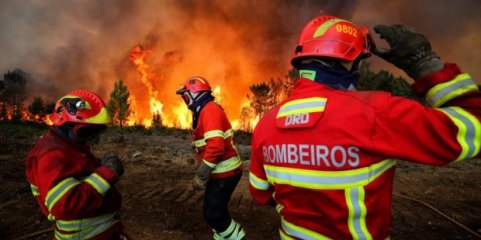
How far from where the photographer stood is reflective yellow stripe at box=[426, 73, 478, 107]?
5.12 ft

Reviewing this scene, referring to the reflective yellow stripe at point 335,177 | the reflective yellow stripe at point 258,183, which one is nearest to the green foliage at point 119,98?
the reflective yellow stripe at point 258,183

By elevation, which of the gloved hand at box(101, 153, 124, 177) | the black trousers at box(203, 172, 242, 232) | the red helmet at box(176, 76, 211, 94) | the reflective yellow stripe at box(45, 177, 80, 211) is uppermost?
the red helmet at box(176, 76, 211, 94)

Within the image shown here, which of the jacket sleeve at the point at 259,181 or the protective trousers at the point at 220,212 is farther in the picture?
the protective trousers at the point at 220,212

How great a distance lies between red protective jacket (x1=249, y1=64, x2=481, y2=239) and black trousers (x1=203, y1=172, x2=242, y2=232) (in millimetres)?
2496

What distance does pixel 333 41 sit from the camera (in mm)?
1881

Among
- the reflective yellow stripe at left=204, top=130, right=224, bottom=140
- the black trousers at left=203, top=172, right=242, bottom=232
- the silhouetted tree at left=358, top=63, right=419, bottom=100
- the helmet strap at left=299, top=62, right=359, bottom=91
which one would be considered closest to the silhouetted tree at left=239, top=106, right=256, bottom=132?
the silhouetted tree at left=358, top=63, right=419, bottom=100

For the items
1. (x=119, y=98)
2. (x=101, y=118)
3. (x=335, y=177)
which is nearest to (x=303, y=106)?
(x=335, y=177)

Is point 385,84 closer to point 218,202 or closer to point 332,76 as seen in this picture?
point 218,202

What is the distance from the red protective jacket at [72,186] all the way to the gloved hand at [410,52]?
2376mm

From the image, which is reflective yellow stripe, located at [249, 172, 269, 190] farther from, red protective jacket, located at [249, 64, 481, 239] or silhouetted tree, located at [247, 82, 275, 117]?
silhouetted tree, located at [247, 82, 275, 117]

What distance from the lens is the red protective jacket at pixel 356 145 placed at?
146cm

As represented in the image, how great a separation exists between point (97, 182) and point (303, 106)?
6.25ft

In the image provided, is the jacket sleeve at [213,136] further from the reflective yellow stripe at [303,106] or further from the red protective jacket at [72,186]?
the reflective yellow stripe at [303,106]

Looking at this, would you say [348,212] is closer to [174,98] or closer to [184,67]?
[174,98]
